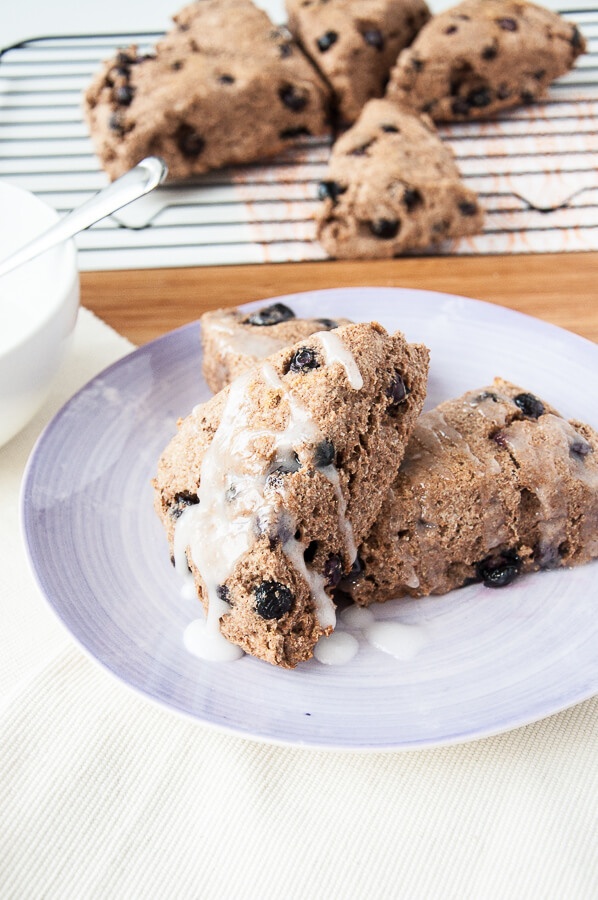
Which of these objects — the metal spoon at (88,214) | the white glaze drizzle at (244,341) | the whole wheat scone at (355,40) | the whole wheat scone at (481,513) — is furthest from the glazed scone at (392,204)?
the whole wheat scone at (481,513)

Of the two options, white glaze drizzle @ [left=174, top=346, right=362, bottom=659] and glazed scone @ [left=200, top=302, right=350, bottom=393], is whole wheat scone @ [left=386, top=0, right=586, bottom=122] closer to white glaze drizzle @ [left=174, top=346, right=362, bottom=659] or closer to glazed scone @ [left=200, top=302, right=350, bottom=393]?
glazed scone @ [left=200, top=302, right=350, bottom=393]

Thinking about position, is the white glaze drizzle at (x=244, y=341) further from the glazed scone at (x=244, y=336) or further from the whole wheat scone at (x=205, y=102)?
the whole wheat scone at (x=205, y=102)

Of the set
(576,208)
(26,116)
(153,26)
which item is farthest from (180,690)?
(153,26)

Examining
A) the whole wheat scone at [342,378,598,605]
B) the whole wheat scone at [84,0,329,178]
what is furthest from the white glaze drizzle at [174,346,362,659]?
the whole wheat scone at [84,0,329,178]

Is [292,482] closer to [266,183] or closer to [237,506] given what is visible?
[237,506]

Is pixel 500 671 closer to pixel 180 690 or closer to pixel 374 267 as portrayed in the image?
pixel 180 690

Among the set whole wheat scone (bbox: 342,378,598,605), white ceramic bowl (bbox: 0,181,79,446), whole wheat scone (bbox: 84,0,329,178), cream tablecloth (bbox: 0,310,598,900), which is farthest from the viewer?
whole wheat scone (bbox: 84,0,329,178)
